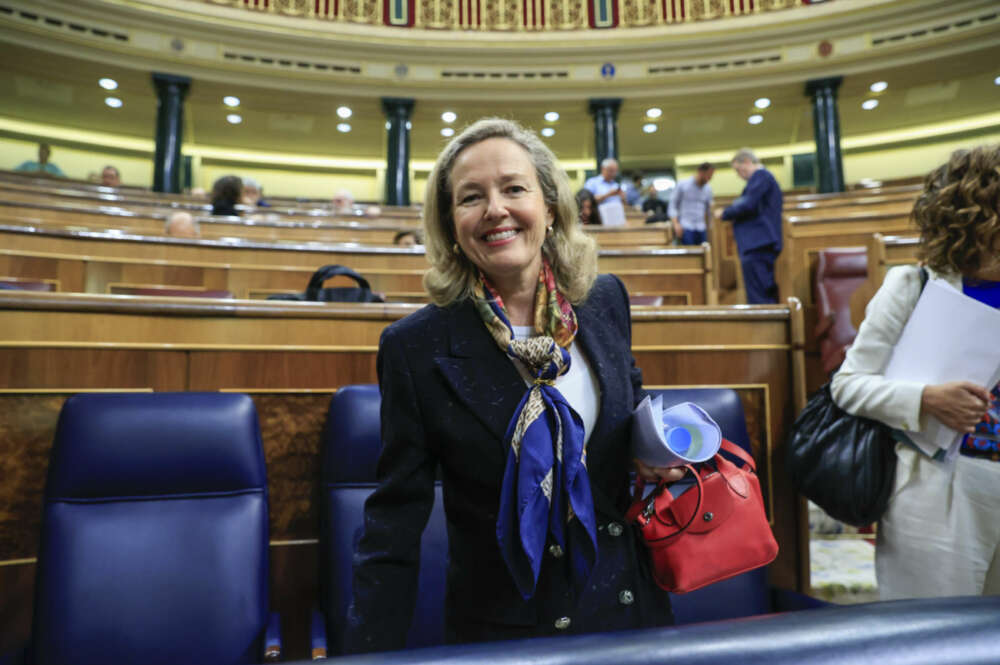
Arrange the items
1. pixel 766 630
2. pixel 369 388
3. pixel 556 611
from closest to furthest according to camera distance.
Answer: pixel 766 630
pixel 556 611
pixel 369 388

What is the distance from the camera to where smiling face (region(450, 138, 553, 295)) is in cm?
59

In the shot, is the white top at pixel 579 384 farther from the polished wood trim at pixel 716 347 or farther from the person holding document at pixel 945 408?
the polished wood trim at pixel 716 347

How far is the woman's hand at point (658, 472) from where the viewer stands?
54cm

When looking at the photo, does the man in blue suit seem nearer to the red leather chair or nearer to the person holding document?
the red leather chair

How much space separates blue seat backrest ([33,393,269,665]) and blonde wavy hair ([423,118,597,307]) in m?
0.40

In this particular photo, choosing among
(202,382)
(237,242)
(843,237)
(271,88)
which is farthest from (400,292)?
(271,88)

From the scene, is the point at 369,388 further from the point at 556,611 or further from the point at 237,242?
the point at 237,242

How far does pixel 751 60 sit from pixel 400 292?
5.14 meters

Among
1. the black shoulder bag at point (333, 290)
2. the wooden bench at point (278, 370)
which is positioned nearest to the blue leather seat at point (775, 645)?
the wooden bench at point (278, 370)

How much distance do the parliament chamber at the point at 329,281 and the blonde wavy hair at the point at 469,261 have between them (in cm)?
4

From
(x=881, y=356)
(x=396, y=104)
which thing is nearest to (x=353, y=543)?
(x=881, y=356)

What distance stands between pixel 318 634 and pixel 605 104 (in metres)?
6.24

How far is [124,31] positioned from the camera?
536 cm

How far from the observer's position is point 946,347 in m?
0.72
